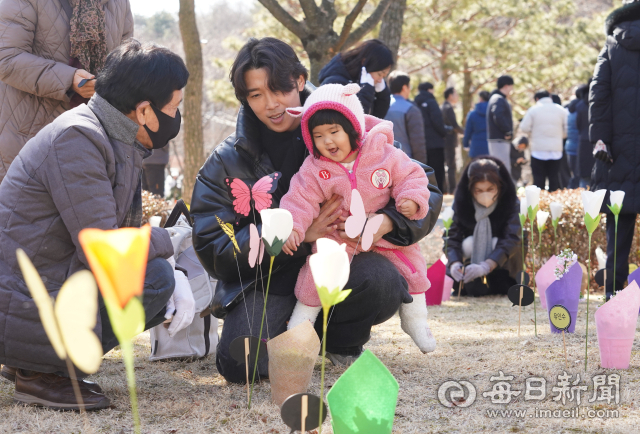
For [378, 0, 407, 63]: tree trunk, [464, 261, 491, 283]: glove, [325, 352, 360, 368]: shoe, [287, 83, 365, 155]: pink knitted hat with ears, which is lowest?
[325, 352, 360, 368]: shoe

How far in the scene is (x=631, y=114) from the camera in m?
3.66

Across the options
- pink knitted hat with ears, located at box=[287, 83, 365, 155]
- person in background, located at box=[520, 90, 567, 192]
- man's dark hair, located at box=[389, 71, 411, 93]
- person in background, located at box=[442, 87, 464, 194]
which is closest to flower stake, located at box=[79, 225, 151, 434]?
pink knitted hat with ears, located at box=[287, 83, 365, 155]

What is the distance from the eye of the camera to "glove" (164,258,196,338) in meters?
2.17

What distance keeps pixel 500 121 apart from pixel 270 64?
611 centimetres

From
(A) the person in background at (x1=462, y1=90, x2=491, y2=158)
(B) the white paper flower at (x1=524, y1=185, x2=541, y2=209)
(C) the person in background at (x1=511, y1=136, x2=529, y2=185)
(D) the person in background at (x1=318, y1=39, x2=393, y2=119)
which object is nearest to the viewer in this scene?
(B) the white paper flower at (x1=524, y1=185, x2=541, y2=209)

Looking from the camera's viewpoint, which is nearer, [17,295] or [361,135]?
[17,295]

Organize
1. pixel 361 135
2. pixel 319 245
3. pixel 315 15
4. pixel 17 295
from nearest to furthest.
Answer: pixel 319 245
pixel 17 295
pixel 361 135
pixel 315 15

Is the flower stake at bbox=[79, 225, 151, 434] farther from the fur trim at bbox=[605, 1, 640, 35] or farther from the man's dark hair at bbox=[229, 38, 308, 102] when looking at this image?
the fur trim at bbox=[605, 1, 640, 35]

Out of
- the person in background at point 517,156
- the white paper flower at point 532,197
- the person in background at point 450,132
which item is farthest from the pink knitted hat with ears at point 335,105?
the person in background at point 517,156

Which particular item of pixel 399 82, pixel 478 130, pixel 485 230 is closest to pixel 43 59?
pixel 485 230

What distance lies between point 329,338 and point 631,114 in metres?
Result: 2.26

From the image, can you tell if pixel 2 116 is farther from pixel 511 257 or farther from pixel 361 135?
pixel 511 257

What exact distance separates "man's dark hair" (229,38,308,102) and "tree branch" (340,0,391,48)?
11.3ft

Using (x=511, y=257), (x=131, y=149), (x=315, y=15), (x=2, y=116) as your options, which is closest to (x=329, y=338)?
(x=131, y=149)
